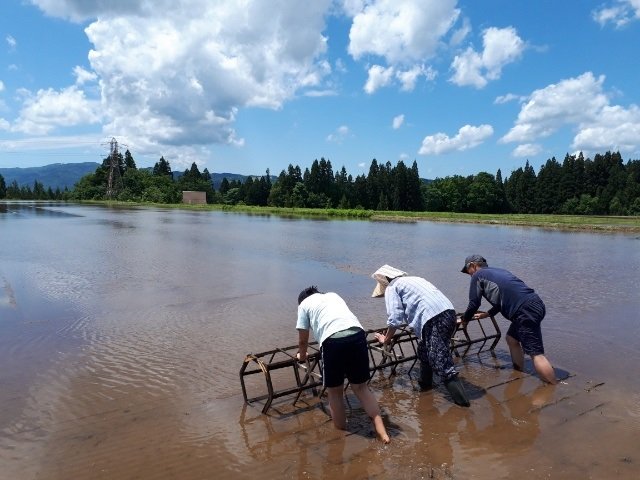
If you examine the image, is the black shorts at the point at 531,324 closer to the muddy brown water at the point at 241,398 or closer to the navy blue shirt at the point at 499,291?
the navy blue shirt at the point at 499,291

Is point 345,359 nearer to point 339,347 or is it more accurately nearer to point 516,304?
point 339,347

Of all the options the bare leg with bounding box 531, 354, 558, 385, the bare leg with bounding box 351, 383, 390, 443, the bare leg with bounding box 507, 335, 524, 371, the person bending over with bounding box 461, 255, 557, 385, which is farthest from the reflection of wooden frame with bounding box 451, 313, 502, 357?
the bare leg with bounding box 351, 383, 390, 443

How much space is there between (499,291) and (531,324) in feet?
1.76

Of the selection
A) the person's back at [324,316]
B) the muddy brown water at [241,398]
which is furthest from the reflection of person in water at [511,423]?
the person's back at [324,316]

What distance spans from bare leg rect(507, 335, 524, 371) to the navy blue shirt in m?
0.59

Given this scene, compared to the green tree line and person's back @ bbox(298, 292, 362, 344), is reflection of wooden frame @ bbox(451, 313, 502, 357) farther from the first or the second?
the green tree line

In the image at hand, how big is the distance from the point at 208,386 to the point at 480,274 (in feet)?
12.5

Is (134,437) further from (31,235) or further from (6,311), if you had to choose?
(31,235)

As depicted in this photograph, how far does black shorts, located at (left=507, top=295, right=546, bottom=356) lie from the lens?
579cm

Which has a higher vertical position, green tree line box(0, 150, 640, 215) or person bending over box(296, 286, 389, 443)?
green tree line box(0, 150, 640, 215)

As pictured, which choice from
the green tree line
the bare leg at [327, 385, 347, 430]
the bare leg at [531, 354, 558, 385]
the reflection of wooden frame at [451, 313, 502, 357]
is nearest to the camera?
the bare leg at [327, 385, 347, 430]

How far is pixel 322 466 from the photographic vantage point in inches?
166

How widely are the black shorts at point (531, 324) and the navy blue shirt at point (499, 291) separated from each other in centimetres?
7

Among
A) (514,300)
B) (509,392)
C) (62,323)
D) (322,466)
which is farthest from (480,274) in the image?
(62,323)
